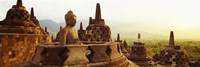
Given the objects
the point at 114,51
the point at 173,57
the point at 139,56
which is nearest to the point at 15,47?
the point at 114,51

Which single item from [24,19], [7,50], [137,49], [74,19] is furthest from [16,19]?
[74,19]

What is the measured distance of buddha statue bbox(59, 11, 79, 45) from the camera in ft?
15.8

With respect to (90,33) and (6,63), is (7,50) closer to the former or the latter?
(6,63)

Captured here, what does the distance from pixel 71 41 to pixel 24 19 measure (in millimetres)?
12153

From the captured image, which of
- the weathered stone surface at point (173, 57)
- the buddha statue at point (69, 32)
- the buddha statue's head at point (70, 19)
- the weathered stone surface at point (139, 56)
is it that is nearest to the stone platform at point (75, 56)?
the buddha statue at point (69, 32)

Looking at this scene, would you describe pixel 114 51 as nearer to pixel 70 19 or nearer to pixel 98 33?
pixel 70 19

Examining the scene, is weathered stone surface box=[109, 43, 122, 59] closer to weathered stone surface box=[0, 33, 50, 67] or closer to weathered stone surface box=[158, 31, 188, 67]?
weathered stone surface box=[0, 33, 50, 67]

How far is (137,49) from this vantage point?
2058 cm

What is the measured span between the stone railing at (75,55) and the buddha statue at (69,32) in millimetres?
419

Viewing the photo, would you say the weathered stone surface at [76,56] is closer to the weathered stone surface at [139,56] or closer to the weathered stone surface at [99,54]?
the weathered stone surface at [99,54]

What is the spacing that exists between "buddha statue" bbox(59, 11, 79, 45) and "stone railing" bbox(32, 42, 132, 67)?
42cm

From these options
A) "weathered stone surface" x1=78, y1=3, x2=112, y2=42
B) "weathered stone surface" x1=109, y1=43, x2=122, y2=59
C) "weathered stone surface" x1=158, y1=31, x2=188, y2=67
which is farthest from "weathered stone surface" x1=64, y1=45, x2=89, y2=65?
"weathered stone surface" x1=158, y1=31, x2=188, y2=67

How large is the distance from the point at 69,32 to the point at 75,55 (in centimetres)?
82

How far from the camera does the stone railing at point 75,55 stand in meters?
4.27
